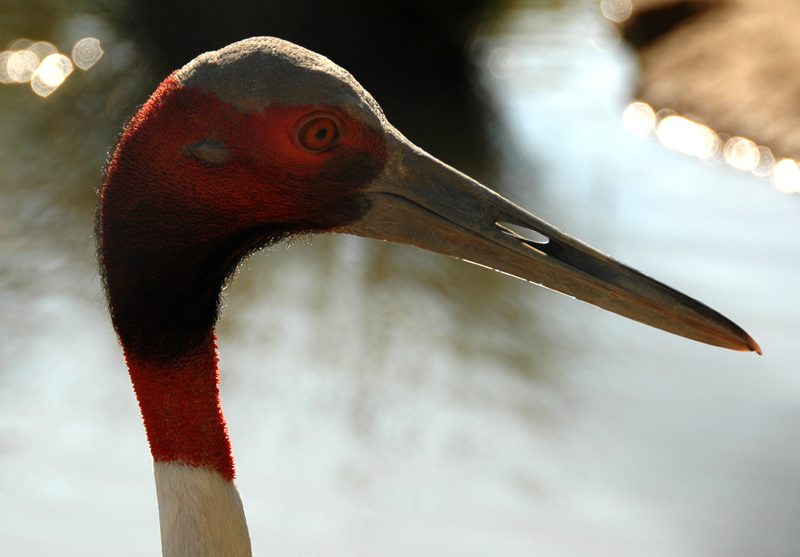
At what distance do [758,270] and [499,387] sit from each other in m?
2.13

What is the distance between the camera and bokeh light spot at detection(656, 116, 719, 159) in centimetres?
645

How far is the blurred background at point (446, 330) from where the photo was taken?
3.32 meters

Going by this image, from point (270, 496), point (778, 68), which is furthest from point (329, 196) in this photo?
point (778, 68)

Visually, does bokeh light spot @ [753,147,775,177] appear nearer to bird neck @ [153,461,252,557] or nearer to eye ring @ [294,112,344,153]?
eye ring @ [294,112,344,153]

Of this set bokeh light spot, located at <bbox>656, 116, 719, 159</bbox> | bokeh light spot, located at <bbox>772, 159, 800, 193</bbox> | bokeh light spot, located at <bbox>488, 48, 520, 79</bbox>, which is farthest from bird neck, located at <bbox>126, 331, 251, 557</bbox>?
bokeh light spot, located at <bbox>488, 48, 520, 79</bbox>

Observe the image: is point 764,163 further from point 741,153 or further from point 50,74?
point 50,74

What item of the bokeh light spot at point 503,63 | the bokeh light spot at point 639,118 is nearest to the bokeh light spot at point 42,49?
the bokeh light spot at point 503,63

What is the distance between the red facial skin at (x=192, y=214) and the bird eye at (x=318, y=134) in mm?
13

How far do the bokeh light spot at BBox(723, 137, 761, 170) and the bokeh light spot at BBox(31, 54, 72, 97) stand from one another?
566 centimetres

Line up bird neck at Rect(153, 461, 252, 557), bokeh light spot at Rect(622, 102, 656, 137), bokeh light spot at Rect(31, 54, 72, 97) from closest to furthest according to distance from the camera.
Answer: bird neck at Rect(153, 461, 252, 557), bokeh light spot at Rect(31, 54, 72, 97), bokeh light spot at Rect(622, 102, 656, 137)

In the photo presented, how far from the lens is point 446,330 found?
4410mm

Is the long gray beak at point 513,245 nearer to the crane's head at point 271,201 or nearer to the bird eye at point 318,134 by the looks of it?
the crane's head at point 271,201

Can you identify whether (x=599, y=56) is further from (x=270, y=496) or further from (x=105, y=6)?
(x=270, y=496)

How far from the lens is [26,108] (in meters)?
6.17
